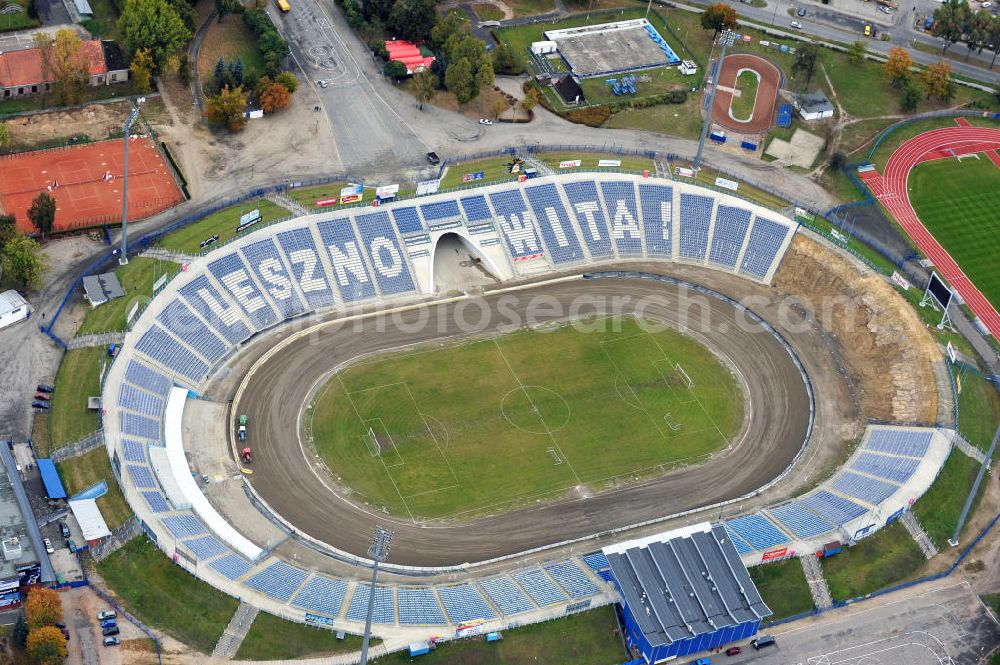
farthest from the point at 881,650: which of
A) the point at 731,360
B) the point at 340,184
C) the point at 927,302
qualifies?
the point at 340,184

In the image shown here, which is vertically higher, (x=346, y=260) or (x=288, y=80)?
(x=288, y=80)

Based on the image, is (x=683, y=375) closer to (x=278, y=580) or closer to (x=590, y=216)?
(x=590, y=216)

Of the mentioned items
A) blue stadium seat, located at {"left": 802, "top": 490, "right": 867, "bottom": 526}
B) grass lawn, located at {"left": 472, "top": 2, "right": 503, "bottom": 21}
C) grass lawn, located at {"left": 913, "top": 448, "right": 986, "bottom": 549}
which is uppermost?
grass lawn, located at {"left": 472, "top": 2, "right": 503, "bottom": 21}

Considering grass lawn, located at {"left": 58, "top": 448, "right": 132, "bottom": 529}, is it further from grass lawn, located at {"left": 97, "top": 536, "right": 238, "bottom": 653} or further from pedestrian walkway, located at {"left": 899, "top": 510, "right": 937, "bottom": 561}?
pedestrian walkway, located at {"left": 899, "top": 510, "right": 937, "bottom": 561}

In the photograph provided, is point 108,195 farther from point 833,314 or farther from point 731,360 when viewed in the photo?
point 833,314

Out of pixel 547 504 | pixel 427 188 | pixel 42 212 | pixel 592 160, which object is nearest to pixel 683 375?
pixel 547 504

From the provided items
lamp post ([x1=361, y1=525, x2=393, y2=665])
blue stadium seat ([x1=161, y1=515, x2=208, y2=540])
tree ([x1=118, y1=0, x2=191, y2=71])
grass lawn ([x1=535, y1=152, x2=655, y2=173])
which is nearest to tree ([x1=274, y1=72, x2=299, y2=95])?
tree ([x1=118, y1=0, x2=191, y2=71])

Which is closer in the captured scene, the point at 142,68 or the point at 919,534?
the point at 919,534
